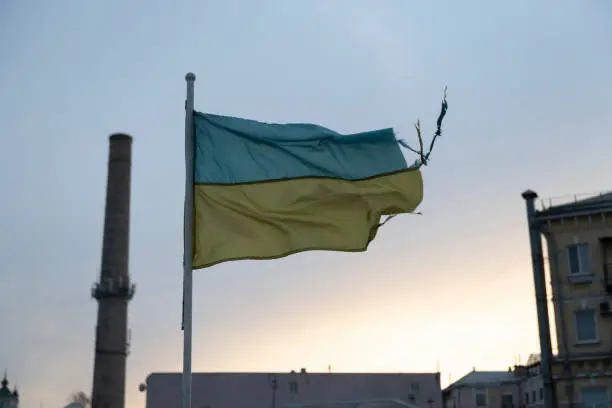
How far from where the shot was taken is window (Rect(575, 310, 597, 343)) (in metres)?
43.2

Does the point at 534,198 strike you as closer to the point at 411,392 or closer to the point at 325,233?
the point at 411,392

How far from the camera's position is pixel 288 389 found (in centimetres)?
6469

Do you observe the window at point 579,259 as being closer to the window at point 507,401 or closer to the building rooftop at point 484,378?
the window at point 507,401

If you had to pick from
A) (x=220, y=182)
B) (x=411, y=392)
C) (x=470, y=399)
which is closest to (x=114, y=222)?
(x=411, y=392)

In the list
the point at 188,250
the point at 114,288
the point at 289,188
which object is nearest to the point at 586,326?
the point at 289,188

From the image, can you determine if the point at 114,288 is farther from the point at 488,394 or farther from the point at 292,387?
the point at 488,394

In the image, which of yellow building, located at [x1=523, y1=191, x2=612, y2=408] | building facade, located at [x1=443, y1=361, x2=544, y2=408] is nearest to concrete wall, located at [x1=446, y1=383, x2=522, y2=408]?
building facade, located at [x1=443, y1=361, x2=544, y2=408]

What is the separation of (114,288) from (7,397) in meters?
28.5

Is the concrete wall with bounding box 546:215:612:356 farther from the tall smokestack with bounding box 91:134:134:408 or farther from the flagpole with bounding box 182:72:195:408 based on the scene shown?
the tall smokestack with bounding box 91:134:134:408

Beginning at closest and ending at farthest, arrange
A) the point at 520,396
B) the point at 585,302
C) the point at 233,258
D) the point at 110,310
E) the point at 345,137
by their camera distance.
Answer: the point at 233,258, the point at 345,137, the point at 585,302, the point at 110,310, the point at 520,396

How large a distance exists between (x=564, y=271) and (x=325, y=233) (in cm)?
3464

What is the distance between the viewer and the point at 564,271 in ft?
146

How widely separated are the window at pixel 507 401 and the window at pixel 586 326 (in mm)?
36248

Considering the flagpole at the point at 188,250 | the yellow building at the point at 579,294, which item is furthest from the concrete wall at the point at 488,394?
the flagpole at the point at 188,250
